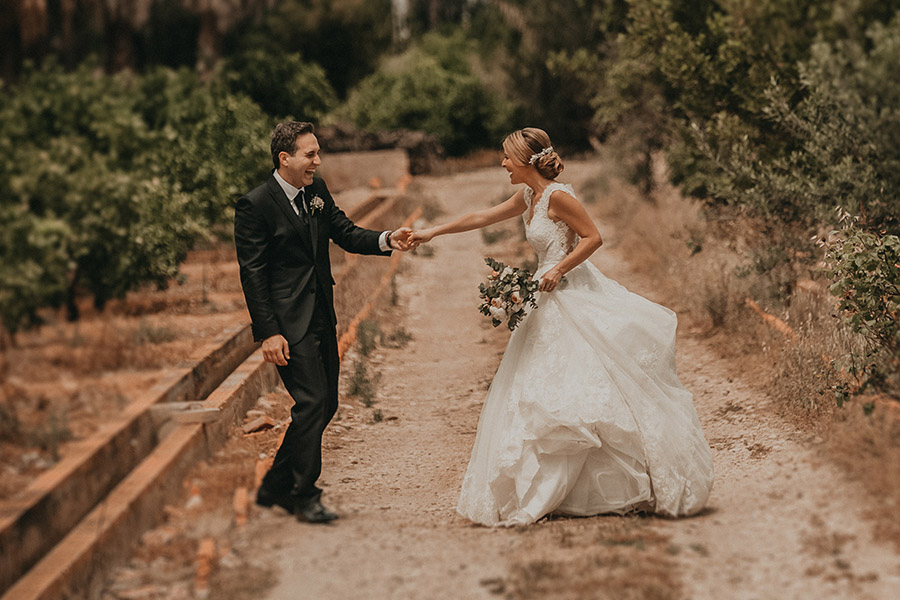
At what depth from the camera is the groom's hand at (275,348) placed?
5.42 m

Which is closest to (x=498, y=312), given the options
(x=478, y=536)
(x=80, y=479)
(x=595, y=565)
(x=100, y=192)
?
(x=478, y=536)

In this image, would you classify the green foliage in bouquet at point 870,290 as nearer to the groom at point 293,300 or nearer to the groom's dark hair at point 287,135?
the groom at point 293,300

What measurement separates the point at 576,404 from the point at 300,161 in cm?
190

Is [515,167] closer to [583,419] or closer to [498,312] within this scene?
[498,312]

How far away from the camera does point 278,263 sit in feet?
18.4

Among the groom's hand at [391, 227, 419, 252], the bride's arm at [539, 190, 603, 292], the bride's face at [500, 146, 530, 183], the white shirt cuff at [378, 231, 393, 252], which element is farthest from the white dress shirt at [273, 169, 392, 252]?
the bride's arm at [539, 190, 603, 292]

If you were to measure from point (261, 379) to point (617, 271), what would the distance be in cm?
722

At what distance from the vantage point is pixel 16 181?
9.74 metres

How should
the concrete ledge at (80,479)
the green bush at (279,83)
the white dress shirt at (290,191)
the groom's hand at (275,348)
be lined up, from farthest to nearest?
the green bush at (279,83)
the white dress shirt at (290,191)
the groom's hand at (275,348)
the concrete ledge at (80,479)

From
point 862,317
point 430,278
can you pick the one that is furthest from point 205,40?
point 862,317

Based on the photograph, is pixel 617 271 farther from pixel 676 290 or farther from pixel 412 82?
pixel 412 82

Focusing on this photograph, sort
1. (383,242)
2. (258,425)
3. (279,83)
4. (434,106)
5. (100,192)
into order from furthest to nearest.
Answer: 1. (434,106)
2. (279,83)
3. (100,192)
4. (258,425)
5. (383,242)

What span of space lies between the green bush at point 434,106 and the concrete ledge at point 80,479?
24.2m

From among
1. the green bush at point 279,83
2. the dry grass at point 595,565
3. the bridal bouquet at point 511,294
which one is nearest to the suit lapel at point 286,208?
the bridal bouquet at point 511,294
